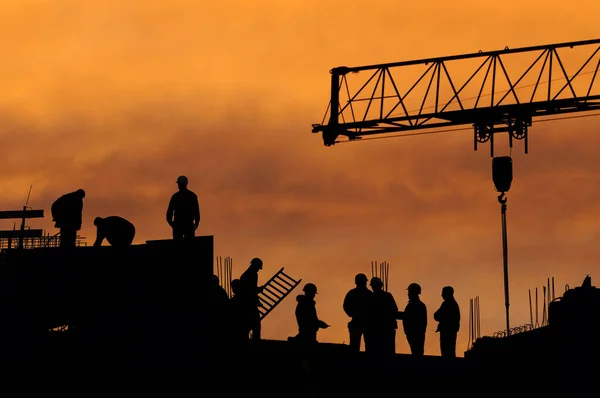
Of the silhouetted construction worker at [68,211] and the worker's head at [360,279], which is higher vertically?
the silhouetted construction worker at [68,211]

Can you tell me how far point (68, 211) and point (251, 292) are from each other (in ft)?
18.9

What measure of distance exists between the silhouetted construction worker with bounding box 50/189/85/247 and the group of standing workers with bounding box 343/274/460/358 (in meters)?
7.68

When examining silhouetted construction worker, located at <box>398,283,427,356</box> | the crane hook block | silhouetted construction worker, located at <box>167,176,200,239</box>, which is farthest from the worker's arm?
the crane hook block

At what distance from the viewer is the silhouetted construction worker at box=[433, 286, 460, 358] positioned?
28.1 metres

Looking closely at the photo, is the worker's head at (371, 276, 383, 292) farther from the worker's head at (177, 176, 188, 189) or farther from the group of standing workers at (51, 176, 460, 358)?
the worker's head at (177, 176, 188, 189)

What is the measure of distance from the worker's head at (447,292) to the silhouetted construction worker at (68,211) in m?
9.06

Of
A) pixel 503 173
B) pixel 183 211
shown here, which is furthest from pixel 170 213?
pixel 503 173

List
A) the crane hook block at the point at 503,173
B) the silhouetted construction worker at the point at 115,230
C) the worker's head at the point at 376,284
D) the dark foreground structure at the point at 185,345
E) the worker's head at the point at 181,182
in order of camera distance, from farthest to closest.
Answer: the crane hook block at the point at 503,173
the silhouetted construction worker at the point at 115,230
the worker's head at the point at 181,182
the dark foreground structure at the point at 185,345
the worker's head at the point at 376,284

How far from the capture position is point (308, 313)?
2825cm

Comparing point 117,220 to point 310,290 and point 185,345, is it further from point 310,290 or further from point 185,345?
point 310,290

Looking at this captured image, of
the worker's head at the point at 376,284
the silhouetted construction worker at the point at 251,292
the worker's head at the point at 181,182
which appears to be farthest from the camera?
the worker's head at the point at 181,182

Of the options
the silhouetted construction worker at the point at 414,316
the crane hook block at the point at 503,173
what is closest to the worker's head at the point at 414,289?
the silhouetted construction worker at the point at 414,316

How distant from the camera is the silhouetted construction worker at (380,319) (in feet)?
90.0

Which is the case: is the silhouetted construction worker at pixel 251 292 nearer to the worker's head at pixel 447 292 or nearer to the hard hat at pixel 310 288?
the hard hat at pixel 310 288
